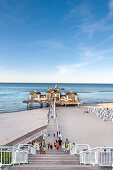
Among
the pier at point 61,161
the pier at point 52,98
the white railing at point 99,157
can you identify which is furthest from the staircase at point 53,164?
the pier at point 52,98

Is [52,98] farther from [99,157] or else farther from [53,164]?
[99,157]

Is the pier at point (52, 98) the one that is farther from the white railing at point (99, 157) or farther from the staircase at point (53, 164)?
the white railing at point (99, 157)

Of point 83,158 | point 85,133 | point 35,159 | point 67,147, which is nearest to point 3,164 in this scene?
point 35,159

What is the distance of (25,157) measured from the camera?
577 centimetres

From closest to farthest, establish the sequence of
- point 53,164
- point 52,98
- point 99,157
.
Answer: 1. point 99,157
2. point 53,164
3. point 52,98

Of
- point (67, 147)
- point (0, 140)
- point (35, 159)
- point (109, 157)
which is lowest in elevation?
point (0, 140)

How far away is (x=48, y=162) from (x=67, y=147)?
465 centimetres

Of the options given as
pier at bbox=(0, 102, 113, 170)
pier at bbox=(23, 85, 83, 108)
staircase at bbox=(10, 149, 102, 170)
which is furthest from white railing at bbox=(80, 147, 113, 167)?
pier at bbox=(23, 85, 83, 108)

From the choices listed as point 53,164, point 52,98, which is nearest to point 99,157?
point 53,164

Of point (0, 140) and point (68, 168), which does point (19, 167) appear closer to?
point (68, 168)

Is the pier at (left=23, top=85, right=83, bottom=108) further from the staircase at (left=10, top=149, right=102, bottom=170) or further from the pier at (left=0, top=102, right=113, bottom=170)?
the pier at (left=0, top=102, right=113, bottom=170)

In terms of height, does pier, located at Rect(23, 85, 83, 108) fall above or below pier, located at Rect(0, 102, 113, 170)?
below

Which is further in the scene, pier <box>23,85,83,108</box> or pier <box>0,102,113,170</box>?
pier <box>23,85,83,108</box>

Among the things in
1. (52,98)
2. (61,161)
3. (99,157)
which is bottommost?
(52,98)
